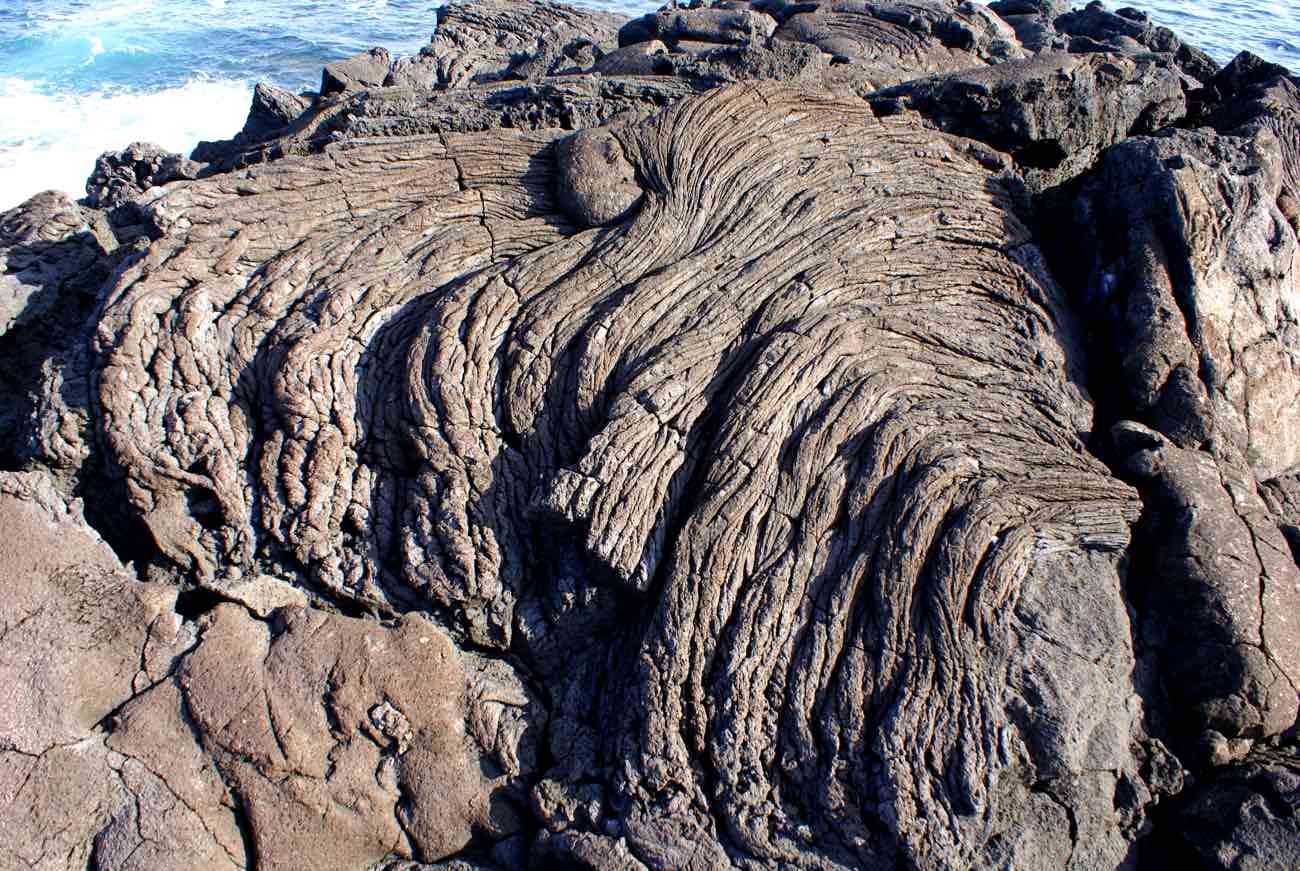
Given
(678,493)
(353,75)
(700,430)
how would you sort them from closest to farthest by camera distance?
(678,493), (700,430), (353,75)

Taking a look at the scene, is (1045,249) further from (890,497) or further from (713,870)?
(713,870)

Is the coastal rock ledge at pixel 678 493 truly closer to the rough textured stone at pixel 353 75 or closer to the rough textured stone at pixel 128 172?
the rough textured stone at pixel 128 172

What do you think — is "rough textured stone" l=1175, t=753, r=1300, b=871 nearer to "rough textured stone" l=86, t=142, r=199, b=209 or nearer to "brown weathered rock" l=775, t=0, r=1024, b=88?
"brown weathered rock" l=775, t=0, r=1024, b=88

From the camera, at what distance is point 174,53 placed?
19.4 metres

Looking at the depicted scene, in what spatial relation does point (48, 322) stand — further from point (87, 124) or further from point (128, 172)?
point (87, 124)

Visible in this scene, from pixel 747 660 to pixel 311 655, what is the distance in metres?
1.96

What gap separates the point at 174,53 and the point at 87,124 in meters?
4.16

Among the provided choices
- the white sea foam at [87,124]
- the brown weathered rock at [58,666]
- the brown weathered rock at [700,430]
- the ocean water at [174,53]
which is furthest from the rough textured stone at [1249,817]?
the ocean water at [174,53]

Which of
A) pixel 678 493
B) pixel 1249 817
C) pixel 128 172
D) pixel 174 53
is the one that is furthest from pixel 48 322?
pixel 174 53

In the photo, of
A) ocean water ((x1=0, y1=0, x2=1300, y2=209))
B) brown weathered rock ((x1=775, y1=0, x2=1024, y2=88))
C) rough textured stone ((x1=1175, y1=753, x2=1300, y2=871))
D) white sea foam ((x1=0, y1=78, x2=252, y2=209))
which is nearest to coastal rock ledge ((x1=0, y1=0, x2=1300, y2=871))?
rough textured stone ((x1=1175, y1=753, x2=1300, y2=871))

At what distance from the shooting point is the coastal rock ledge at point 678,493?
149 inches

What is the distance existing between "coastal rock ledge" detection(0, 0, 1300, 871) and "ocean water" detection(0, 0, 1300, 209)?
11.4m

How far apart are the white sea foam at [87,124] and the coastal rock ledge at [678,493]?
416 inches

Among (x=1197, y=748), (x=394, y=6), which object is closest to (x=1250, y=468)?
(x=1197, y=748)
